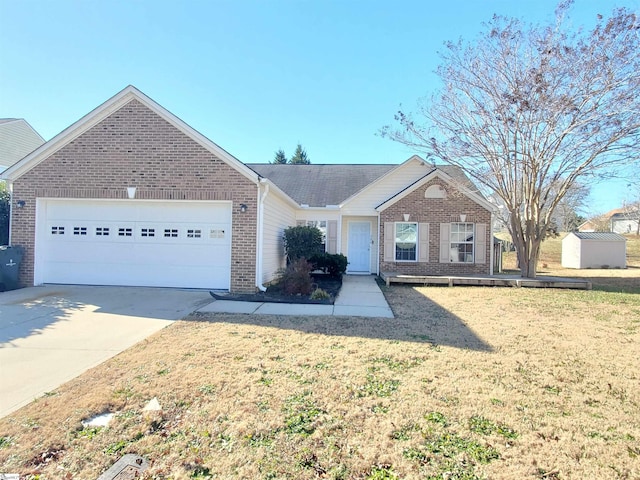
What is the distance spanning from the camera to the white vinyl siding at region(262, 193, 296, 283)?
10.3 meters

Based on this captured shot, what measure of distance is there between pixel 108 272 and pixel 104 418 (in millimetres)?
7843

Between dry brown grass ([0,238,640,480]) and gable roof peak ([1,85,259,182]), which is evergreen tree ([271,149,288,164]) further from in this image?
dry brown grass ([0,238,640,480])

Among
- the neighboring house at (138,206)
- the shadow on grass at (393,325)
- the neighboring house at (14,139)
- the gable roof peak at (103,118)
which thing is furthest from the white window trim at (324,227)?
the neighboring house at (14,139)

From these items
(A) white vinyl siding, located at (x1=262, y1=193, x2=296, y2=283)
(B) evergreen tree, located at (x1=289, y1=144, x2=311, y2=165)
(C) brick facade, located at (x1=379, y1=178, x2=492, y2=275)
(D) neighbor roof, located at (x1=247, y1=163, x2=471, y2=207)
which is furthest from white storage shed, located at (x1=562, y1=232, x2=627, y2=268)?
(B) evergreen tree, located at (x1=289, y1=144, x2=311, y2=165)

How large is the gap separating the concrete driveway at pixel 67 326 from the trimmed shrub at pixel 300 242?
12.6ft

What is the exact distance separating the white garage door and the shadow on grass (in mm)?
3069

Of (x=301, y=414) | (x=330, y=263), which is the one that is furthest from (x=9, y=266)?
(x=301, y=414)

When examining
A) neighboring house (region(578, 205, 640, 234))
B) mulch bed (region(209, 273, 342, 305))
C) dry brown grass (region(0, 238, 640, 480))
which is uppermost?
neighboring house (region(578, 205, 640, 234))

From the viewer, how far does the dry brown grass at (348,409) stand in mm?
2516

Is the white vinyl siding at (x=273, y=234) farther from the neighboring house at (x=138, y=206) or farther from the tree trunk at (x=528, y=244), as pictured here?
the tree trunk at (x=528, y=244)

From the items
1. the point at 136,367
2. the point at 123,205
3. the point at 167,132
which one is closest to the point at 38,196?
the point at 123,205

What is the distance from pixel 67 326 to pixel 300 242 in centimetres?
734

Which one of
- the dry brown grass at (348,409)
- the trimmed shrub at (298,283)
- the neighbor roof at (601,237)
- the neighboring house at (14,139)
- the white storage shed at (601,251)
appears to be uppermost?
the neighboring house at (14,139)

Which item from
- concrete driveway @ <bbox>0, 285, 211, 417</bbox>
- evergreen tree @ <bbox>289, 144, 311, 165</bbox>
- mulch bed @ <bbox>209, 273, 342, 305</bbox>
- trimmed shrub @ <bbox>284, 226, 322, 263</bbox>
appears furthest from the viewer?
evergreen tree @ <bbox>289, 144, 311, 165</bbox>
